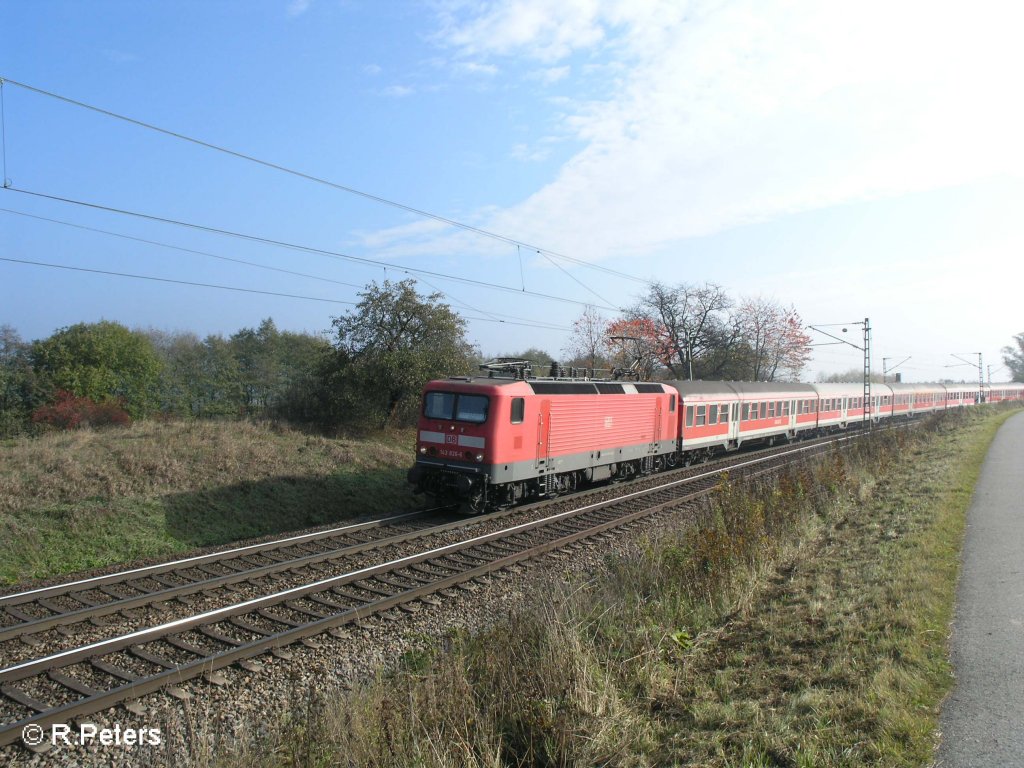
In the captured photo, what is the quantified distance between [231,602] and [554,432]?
8109 millimetres

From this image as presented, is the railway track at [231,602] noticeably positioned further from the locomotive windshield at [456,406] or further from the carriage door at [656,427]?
the carriage door at [656,427]

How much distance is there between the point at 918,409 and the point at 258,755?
54.9 meters

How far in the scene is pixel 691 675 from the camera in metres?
5.79

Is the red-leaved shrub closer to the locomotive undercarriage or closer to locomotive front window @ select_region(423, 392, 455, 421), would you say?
locomotive front window @ select_region(423, 392, 455, 421)

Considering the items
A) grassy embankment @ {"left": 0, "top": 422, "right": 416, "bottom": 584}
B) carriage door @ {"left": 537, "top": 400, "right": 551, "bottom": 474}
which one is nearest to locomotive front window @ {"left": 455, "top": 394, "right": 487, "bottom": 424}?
carriage door @ {"left": 537, "top": 400, "right": 551, "bottom": 474}

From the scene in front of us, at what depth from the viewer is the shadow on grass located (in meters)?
13.3

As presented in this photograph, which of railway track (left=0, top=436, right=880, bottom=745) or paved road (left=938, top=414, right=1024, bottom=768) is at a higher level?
paved road (left=938, top=414, right=1024, bottom=768)

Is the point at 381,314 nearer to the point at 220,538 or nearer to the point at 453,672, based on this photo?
the point at 220,538

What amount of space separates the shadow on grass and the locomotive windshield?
2499 mm

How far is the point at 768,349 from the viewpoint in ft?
153

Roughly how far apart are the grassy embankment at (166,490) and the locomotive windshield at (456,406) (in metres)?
2.97

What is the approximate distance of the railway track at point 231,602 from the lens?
6.08 m

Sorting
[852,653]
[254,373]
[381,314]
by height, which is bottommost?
[852,653]

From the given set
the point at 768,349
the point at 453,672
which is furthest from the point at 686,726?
the point at 768,349
